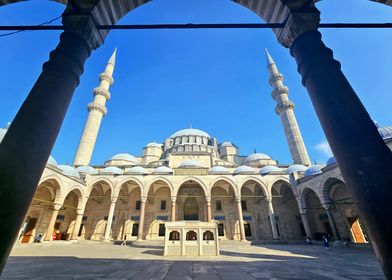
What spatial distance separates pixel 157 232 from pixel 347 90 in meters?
22.6

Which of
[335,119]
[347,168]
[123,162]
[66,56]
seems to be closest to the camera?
[347,168]

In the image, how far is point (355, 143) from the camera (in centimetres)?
191

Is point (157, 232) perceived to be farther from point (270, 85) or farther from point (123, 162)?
point (270, 85)

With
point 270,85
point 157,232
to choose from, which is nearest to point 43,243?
point 157,232

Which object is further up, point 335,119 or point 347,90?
point 347,90

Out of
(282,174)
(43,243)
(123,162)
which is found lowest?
(43,243)

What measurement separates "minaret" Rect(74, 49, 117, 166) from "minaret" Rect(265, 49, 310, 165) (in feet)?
81.4

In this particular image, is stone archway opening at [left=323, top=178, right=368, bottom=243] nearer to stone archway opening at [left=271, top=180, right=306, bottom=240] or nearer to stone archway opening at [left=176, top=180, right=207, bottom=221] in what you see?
stone archway opening at [left=271, top=180, right=306, bottom=240]

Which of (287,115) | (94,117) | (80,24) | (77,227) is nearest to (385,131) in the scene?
(287,115)

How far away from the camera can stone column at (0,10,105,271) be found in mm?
1688

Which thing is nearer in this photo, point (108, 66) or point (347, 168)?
point (347, 168)

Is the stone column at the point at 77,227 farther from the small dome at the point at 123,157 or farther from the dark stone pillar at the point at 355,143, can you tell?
the dark stone pillar at the point at 355,143

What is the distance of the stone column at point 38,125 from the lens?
1688 millimetres

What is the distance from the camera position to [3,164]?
1.74 metres
